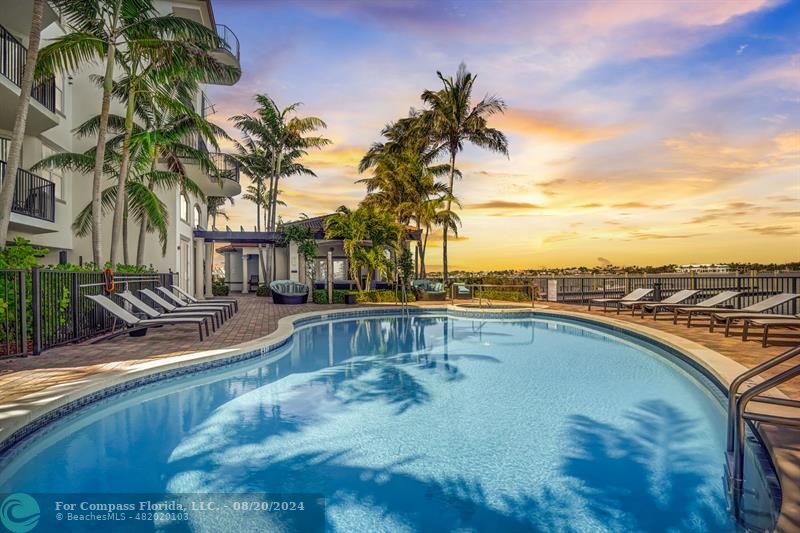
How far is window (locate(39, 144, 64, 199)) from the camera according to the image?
1339 cm

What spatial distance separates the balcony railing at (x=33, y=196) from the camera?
11102 millimetres

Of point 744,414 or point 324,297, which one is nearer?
point 744,414

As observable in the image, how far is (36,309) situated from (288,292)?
12934 millimetres

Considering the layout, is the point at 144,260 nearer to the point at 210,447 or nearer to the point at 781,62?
the point at 210,447

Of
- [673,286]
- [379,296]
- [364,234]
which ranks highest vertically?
[364,234]

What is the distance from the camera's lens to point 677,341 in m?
8.64

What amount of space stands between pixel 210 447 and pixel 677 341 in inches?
330

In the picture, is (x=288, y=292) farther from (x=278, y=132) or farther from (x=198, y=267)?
(x=278, y=132)

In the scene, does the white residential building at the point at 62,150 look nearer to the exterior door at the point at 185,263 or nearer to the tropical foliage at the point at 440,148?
the exterior door at the point at 185,263

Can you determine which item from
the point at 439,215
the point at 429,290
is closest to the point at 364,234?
the point at 429,290

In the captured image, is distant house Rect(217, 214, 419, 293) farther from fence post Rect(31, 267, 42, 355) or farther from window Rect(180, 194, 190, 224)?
fence post Rect(31, 267, 42, 355)

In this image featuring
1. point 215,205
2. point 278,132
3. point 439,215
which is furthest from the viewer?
point 215,205

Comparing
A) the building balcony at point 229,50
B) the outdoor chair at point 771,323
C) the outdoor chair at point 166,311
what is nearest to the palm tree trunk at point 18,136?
the outdoor chair at point 166,311

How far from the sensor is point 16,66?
454 inches
